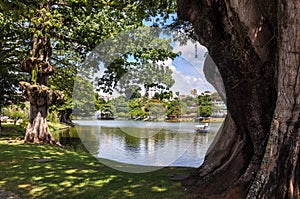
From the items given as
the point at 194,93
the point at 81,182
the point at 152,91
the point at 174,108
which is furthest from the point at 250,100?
the point at 152,91

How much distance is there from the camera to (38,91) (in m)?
14.4

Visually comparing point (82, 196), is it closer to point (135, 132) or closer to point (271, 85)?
point (271, 85)

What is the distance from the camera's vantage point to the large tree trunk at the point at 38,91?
14.3m

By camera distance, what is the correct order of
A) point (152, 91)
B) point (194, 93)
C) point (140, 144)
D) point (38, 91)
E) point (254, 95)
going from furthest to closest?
point (38, 91)
point (140, 144)
point (152, 91)
point (194, 93)
point (254, 95)

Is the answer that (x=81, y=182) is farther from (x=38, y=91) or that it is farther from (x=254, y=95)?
(x=38, y=91)

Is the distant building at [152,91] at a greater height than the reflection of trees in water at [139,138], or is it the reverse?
the distant building at [152,91]

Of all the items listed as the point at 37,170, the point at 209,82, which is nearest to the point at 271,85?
the point at 209,82

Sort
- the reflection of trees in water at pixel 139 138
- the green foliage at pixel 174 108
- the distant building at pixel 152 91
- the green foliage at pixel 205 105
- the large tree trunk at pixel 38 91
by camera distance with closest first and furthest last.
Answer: the green foliage at pixel 205 105, the green foliage at pixel 174 108, the distant building at pixel 152 91, the reflection of trees in water at pixel 139 138, the large tree trunk at pixel 38 91

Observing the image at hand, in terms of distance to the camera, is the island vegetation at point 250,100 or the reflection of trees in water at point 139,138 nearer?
the island vegetation at point 250,100

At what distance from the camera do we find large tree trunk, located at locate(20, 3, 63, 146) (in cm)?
1430

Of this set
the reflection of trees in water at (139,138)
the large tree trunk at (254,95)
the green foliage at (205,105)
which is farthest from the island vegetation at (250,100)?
the reflection of trees in water at (139,138)

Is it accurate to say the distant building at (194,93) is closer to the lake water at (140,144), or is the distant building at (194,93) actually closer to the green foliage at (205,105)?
the green foliage at (205,105)

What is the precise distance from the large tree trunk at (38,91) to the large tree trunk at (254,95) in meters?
11.1

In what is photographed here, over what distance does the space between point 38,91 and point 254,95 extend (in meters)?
12.6
